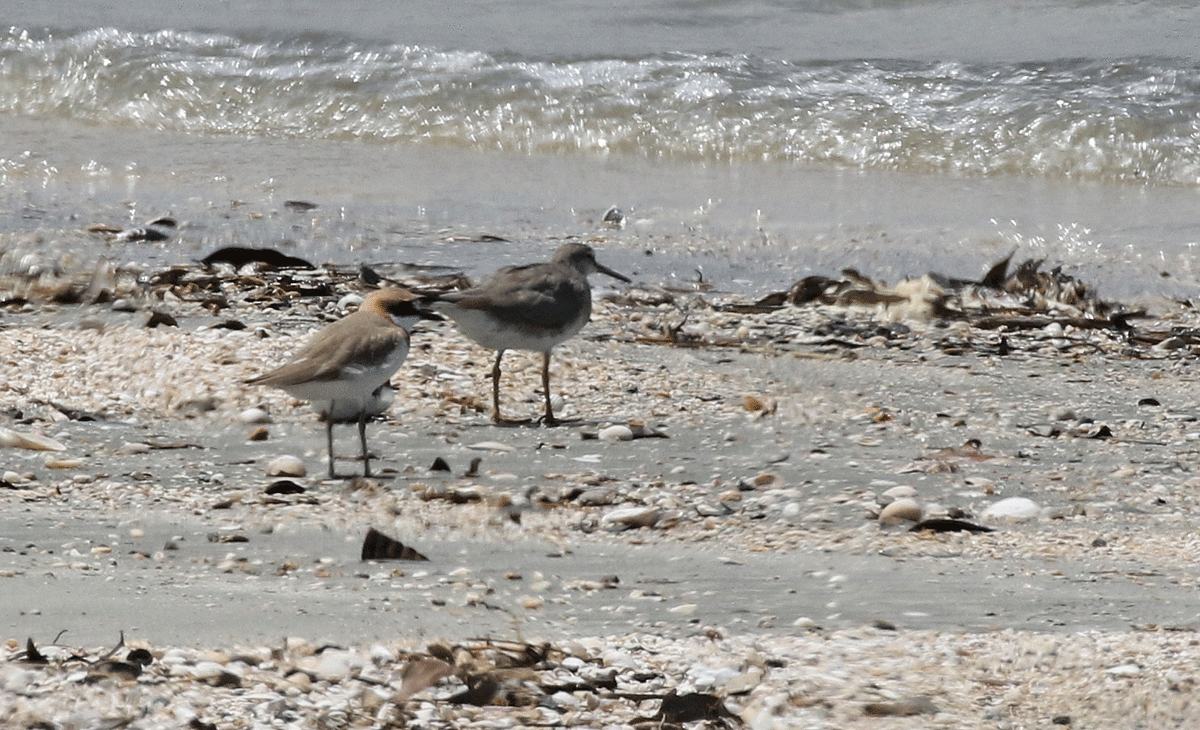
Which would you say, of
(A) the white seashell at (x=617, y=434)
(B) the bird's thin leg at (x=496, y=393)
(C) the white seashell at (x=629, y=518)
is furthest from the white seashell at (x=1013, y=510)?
(B) the bird's thin leg at (x=496, y=393)

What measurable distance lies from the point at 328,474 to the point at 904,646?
1824 millimetres

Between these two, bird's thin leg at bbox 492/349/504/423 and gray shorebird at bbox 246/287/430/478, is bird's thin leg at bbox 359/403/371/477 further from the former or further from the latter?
bird's thin leg at bbox 492/349/504/423

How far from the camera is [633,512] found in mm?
3713

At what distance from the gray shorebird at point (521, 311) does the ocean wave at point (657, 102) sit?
5901 mm

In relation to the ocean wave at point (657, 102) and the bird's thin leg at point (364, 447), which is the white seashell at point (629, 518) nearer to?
the bird's thin leg at point (364, 447)

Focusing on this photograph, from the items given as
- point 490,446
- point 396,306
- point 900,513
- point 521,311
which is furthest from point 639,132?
point 900,513

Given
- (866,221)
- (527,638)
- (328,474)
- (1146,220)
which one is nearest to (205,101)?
(866,221)

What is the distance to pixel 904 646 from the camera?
2771 mm

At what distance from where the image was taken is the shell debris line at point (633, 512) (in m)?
2.52

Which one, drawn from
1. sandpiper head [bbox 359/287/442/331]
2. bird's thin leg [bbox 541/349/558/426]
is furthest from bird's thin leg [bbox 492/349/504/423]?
sandpiper head [bbox 359/287/442/331]

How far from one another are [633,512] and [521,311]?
110cm

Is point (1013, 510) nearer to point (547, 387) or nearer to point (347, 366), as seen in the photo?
point (547, 387)

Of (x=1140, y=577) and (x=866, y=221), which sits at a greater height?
(x=866, y=221)

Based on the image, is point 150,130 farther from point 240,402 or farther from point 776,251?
point 240,402
